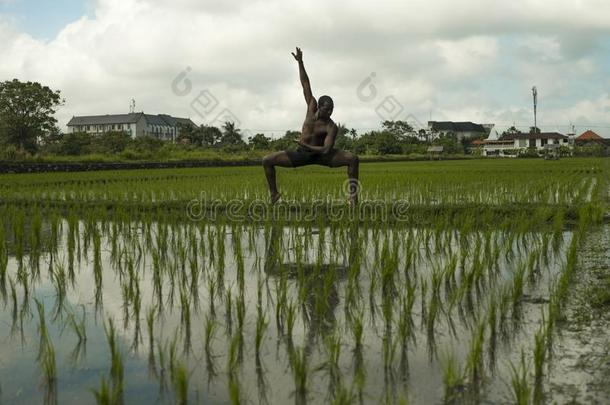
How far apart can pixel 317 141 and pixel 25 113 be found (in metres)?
32.2

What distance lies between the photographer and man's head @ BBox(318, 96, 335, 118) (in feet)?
21.3

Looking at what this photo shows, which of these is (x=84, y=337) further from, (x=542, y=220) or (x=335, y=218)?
(x=542, y=220)

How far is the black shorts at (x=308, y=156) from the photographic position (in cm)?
672

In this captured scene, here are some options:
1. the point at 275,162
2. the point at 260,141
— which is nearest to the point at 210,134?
the point at 260,141

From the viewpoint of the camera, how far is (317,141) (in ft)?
21.9

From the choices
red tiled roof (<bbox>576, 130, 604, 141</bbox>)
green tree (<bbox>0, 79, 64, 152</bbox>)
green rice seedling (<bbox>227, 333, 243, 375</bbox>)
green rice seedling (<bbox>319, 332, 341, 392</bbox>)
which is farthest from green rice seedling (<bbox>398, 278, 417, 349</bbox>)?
red tiled roof (<bbox>576, 130, 604, 141</bbox>)

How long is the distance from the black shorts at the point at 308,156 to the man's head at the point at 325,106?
17.3 inches

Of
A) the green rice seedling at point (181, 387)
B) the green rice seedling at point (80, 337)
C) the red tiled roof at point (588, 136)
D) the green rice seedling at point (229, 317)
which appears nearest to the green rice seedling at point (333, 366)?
the green rice seedling at point (181, 387)

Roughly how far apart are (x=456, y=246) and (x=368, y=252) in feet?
2.67

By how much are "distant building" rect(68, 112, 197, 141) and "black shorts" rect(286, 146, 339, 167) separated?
66355 millimetres

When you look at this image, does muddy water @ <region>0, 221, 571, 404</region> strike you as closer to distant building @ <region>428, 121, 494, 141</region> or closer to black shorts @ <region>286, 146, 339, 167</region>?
black shorts @ <region>286, 146, 339, 167</region>

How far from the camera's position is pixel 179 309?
324 cm

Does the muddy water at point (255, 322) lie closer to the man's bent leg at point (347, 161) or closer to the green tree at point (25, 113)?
the man's bent leg at point (347, 161)

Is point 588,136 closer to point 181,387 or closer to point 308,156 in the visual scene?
point 308,156
